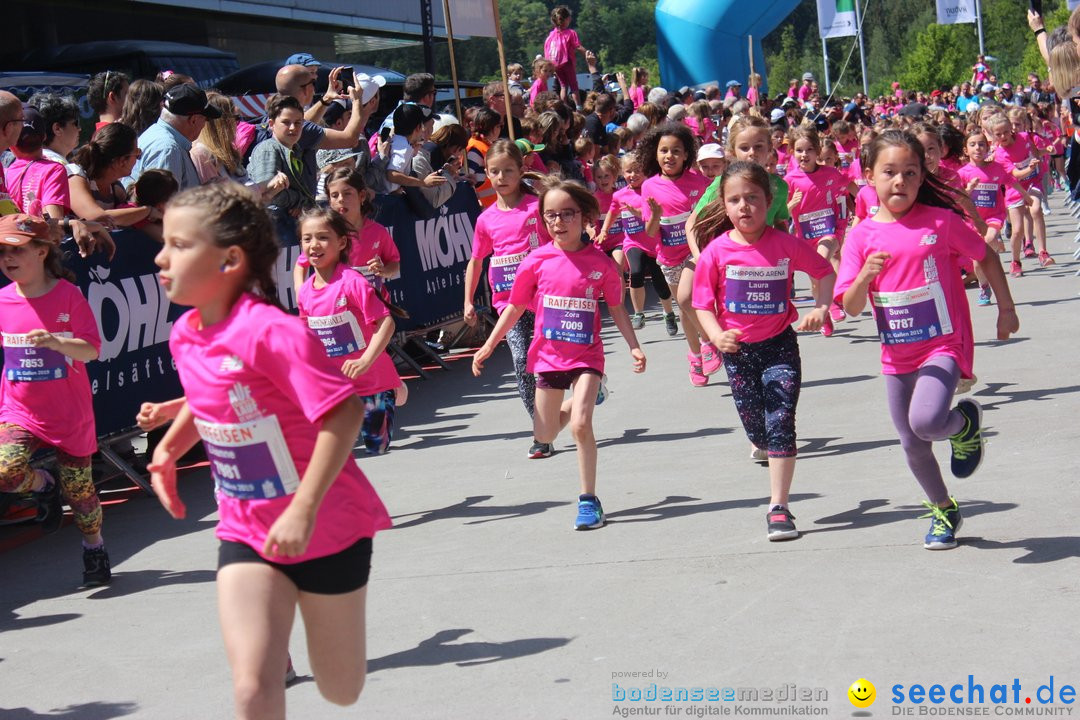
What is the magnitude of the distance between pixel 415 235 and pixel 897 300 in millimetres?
6770

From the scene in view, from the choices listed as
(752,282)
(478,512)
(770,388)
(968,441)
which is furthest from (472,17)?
(968,441)

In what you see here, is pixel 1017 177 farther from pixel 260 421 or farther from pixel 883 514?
pixel 260 421

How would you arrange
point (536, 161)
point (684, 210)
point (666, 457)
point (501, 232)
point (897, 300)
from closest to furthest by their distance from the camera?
point (897, 300)
point (666, 457)
point (501, 232)
point (684, 210)
point (536, 161)

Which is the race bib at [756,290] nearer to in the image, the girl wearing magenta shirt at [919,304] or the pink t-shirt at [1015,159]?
the girl wearing magenta shirt at [919,304]

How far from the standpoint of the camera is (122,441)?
8219 millimetres

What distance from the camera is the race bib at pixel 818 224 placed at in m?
12.6

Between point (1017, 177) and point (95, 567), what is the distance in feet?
38.3

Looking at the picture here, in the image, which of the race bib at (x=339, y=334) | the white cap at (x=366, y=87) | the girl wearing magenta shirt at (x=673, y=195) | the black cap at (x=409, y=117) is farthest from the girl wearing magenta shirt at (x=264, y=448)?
the black cap at (x=409, y=117)

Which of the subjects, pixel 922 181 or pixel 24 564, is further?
pixel 24 564

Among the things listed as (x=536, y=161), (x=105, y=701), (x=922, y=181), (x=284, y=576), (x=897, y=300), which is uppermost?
(x=536, y=161)

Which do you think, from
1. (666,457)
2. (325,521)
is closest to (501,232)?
(666,457)

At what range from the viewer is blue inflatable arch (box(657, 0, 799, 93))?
3091 centimetres

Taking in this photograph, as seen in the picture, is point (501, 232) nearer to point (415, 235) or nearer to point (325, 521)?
point (415, 235)

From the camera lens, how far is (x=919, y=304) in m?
5.57
